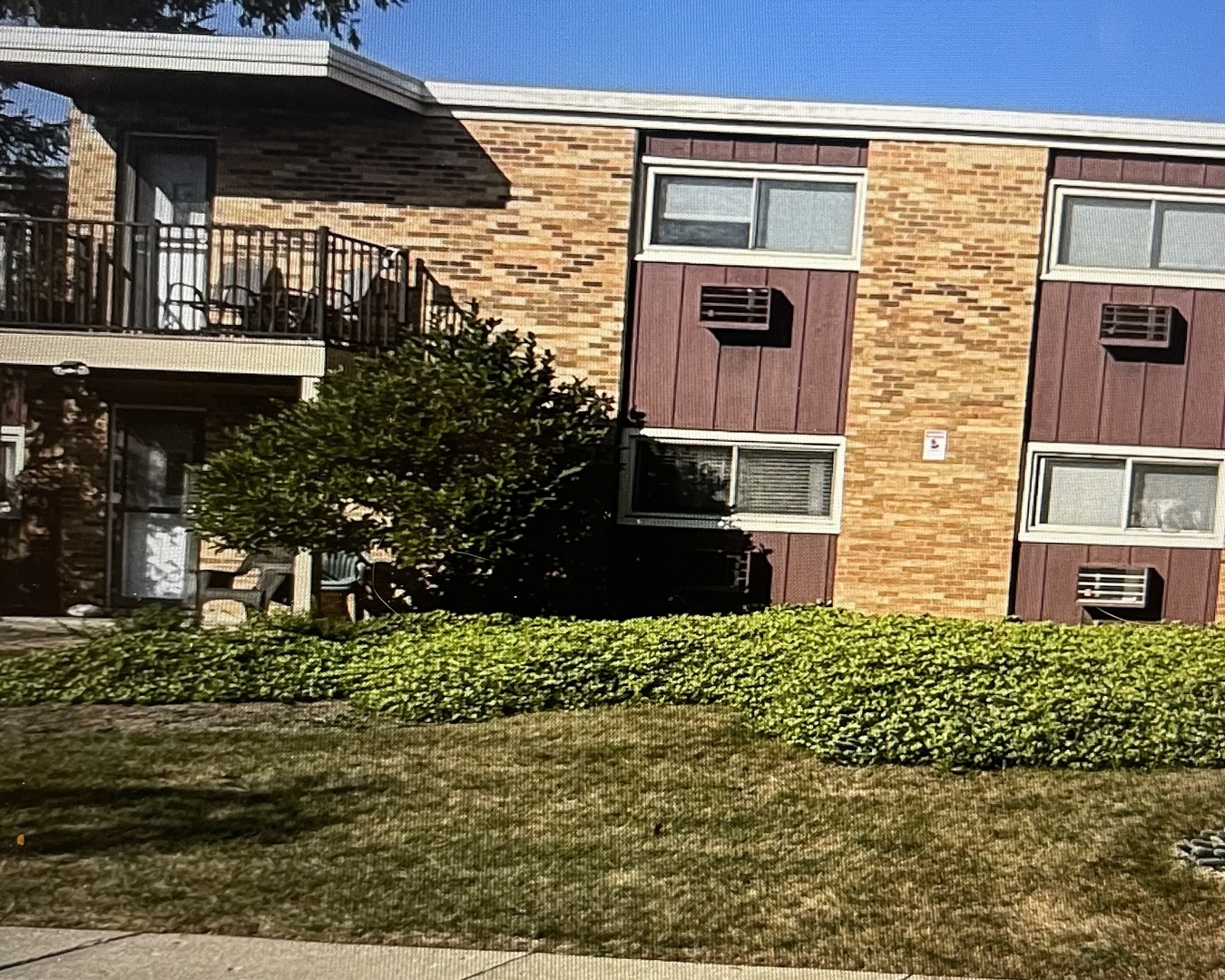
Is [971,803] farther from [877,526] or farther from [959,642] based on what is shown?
[877,526]

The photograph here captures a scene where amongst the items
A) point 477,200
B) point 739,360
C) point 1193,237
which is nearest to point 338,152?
point 477,200

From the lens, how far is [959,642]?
5.40 m

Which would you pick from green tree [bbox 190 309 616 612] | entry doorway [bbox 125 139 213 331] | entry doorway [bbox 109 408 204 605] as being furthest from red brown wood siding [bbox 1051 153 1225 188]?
entry doorway [bbox 109 408 204 605]

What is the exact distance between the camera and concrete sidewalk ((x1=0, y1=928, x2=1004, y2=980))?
10.3 feet

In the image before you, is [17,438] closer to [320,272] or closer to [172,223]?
[172,223]

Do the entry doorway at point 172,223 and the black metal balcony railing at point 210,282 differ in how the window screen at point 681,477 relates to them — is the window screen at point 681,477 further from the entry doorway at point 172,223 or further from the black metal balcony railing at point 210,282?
the entry doorway at point 172,223

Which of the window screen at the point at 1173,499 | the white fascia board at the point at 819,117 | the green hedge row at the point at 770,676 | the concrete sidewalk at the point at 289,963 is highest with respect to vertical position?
the white fascia board at the point at 819,117

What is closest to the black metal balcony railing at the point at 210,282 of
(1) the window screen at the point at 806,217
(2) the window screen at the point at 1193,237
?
(1) the window screen at the point at 806,217

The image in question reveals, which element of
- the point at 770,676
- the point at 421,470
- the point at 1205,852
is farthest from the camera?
the point at 421,470

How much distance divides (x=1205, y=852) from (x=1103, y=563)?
3.77 meters

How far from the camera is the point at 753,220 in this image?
7.20 meters

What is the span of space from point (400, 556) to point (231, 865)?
252 cm

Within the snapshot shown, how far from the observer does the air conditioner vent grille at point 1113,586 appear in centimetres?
720

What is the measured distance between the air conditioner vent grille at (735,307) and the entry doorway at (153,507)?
330cm
